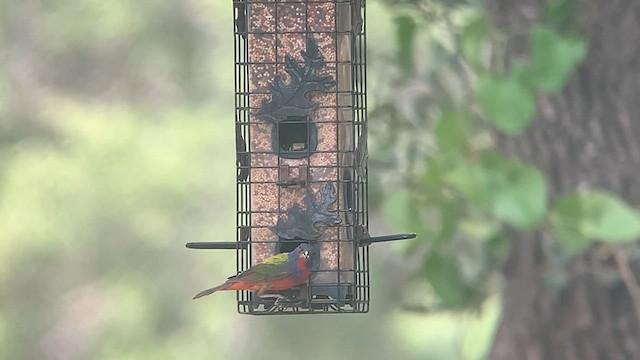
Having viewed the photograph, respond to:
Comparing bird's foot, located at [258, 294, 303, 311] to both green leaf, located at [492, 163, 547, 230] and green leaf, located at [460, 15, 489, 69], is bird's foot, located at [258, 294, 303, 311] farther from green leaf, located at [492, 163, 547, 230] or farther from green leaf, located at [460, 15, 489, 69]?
green leaf, located at [460, 15, 489, 69]

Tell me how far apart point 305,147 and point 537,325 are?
1.24m

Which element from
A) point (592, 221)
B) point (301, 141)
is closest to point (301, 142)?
point (301, 141)

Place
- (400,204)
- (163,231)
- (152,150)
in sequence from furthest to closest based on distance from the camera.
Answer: (163,231), (152,150), (400,204)

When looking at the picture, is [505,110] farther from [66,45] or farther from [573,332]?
[66,45]

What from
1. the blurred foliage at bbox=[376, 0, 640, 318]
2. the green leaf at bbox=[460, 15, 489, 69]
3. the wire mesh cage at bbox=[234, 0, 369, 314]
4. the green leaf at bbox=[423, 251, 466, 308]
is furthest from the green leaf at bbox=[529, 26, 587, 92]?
the green leaf at bbox=[423, 251, 466, 308]

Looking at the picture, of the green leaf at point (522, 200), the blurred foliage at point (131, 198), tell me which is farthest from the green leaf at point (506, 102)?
the blurred foliage at point (131, 198)

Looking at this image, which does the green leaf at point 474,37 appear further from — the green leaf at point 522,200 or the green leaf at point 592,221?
the green leaf at point 592,221

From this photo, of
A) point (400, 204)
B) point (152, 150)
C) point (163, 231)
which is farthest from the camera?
point (163, 231)

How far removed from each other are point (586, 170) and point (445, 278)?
25.3 inches

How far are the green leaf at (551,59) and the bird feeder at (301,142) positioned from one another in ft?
1.83

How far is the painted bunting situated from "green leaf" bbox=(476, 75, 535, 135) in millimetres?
708

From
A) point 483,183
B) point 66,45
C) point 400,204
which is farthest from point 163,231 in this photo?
point 483,183

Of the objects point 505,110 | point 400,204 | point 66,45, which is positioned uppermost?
point 66,45

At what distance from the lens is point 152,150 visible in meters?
8.52
